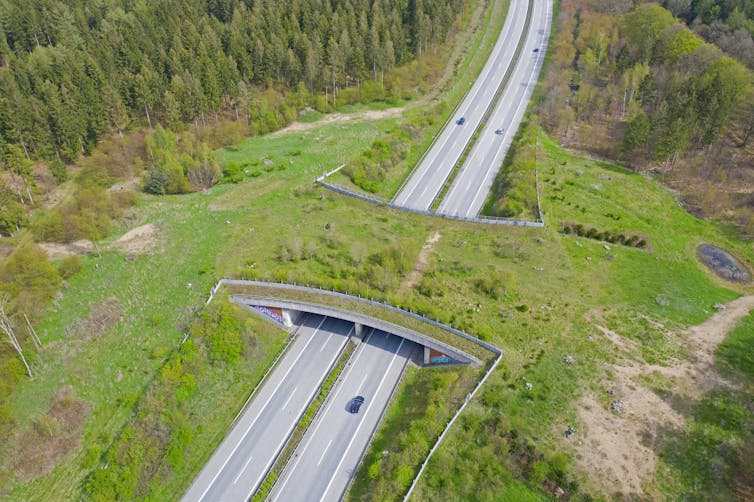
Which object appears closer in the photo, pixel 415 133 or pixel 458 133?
pixel 415 133

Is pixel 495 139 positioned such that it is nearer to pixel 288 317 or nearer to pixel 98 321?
pixel 288 317

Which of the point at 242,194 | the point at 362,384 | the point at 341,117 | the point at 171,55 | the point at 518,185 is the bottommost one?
the point at 362,384

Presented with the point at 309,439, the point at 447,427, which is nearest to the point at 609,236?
the point at 447,427

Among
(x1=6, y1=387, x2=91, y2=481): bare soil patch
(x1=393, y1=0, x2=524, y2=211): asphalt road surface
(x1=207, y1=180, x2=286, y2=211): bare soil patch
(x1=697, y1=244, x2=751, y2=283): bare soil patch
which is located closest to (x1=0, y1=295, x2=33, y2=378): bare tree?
(x1=6, y1=387, x2=91, y2=481): bare soil patch

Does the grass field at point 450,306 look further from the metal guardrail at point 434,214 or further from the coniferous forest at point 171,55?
the coniferous forest at point 171,55

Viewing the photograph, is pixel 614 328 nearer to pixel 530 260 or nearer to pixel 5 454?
pixel 530 260

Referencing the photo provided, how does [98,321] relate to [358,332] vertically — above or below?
below
